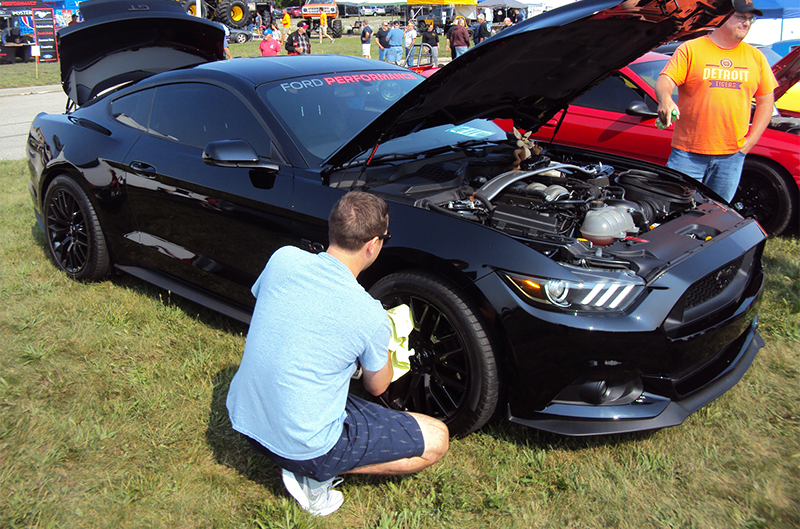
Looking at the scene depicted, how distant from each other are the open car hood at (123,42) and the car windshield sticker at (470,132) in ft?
8.16

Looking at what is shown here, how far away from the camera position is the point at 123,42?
186 inches

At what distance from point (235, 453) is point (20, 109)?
13.7m

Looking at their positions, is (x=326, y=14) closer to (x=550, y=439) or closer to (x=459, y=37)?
(x=459, y=37)

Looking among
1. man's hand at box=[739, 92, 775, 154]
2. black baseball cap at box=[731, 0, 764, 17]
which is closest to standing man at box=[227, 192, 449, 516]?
black baseball cap at box=[731, 0, 764, 17]

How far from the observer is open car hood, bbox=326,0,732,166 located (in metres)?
2.53

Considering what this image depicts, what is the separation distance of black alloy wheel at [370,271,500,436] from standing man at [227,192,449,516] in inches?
16.4

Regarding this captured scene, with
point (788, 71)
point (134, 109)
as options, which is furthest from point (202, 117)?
point (788, 71)

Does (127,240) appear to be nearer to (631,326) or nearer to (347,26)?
(631,326)

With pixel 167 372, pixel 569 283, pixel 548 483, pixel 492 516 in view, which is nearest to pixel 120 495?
pixel 167 372

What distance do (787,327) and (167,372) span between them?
351cm

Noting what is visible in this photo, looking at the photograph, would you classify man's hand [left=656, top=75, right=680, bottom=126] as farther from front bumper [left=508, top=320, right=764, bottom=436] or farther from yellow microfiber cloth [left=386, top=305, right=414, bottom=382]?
yellow microfiber cloth [left=386, top=305, right=414, bottom=382]

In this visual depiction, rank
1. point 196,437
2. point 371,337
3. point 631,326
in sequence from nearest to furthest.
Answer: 1. point 371,337
2. point 631,326
3. point 196,437

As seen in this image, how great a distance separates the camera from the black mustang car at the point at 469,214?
2.37m

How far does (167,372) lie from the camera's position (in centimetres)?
332
